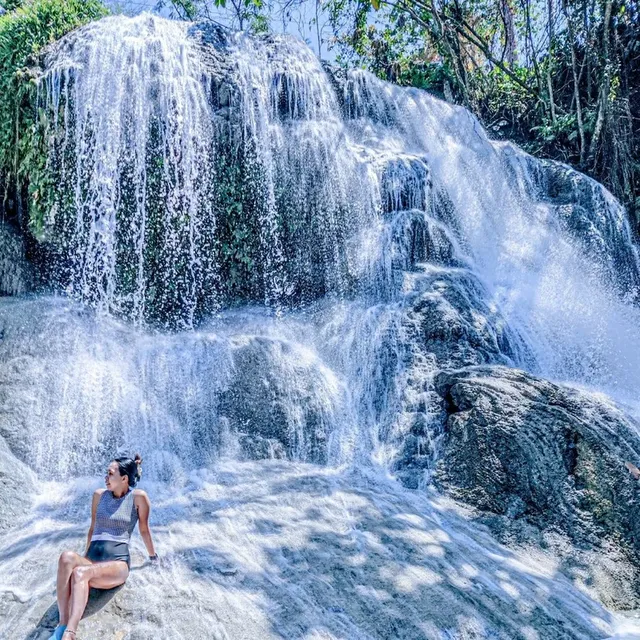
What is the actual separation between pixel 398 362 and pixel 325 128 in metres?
4.98

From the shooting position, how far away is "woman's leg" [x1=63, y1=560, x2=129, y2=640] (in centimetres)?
292

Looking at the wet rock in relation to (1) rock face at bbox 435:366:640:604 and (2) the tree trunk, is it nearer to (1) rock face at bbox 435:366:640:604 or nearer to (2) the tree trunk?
(1) rock face at bbox 435:366:640:604

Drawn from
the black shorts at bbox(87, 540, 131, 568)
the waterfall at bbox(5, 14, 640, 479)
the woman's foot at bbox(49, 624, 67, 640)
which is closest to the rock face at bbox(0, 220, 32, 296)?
the waterfall at bbox(5, 14, 640, 479)

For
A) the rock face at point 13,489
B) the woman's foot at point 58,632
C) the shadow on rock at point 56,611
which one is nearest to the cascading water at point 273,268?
the rock face at point 13,489

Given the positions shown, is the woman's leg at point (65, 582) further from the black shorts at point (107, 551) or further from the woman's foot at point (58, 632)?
the black shorts at point (107, 551)

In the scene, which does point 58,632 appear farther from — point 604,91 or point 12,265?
point 604,91

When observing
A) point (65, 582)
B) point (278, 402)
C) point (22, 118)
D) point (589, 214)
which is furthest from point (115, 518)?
point (589, 214)

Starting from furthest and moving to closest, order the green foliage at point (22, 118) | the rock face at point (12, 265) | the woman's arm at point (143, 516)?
the green foliage at point (22, 118)
the rock face at point (12, 265)
the woman's arm at point (143, 516)

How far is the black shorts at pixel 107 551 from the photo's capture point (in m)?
3.30

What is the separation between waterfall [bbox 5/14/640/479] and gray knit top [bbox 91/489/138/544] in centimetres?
191

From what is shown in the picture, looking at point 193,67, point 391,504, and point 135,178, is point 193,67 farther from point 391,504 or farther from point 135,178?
point 391,504

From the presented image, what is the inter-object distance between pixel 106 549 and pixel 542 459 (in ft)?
12.1

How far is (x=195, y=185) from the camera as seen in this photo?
877cm

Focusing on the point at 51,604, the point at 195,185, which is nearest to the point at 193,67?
the point at 195,185
